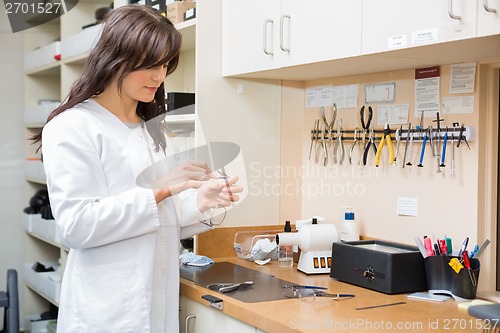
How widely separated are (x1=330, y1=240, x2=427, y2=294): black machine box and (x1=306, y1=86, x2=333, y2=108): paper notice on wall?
66cm

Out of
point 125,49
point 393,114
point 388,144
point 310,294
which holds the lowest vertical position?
point 310,294

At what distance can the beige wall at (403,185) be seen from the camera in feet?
6.15

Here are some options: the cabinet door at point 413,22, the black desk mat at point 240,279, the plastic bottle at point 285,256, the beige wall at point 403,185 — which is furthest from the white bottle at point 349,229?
the cabinet door at point 413,22

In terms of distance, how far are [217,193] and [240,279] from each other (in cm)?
42

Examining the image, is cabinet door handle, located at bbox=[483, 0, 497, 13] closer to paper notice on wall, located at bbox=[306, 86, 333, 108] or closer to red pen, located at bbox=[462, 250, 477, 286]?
red pen, located at bbox=[462, 250, 477, 286]

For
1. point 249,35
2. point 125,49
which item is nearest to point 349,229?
point 249,35

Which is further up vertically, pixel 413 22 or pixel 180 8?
pixel 180 8

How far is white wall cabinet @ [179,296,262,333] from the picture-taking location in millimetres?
1716

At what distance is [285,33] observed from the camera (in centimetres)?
204

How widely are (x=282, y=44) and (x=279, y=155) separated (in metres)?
0.58

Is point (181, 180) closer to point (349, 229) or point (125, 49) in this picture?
point (125, 49)

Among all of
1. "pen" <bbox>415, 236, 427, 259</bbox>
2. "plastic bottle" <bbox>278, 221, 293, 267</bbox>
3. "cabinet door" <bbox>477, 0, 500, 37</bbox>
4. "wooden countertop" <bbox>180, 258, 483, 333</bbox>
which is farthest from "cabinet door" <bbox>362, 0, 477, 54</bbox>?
"plastic bottle" <bbox>278, 221, 293, 267</bbox>

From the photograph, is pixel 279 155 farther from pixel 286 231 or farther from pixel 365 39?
pixel 365 39

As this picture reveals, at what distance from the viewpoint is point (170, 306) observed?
1734mm
